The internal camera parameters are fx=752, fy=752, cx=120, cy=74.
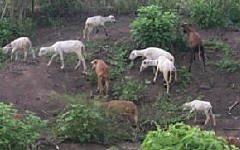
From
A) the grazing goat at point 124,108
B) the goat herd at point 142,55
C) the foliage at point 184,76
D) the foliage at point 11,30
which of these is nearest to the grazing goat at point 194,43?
the goat herd at point 142,55

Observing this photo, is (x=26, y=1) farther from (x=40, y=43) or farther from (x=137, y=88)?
(x=137, y=88)

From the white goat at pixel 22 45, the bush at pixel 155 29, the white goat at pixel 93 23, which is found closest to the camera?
the white goat at pixel 22 45

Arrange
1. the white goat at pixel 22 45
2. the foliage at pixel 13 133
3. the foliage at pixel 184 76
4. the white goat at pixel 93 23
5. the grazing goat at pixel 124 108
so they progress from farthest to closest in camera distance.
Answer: the white goat at pixel 93 23
the white goat at pixel 22 45
the foliage at pixel 184 76
the grazing goat at pixel 124 108
the foliage at pixel 13 133

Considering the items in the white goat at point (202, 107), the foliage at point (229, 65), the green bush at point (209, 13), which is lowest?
the white goat at point (202, 107)

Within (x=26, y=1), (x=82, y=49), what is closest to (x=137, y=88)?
(x=82, y=49)

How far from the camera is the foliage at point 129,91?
15.1 meters

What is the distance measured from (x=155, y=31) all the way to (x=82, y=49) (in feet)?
5.70

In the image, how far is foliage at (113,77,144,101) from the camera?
49.7ft

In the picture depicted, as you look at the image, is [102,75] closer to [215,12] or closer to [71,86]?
[71,86]

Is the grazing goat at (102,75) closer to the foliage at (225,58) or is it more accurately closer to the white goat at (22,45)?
the white goat at (22,45)

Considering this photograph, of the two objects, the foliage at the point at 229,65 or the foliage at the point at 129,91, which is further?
the foliage at the point at 229,65

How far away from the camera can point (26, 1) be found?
19.3 metres

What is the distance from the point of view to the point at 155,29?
17.0 meters

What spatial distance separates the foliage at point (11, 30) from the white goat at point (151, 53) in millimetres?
3419
